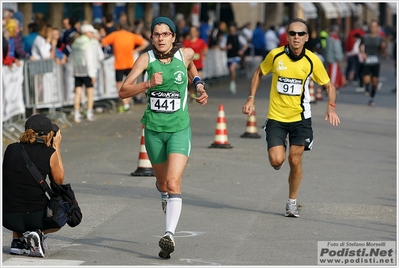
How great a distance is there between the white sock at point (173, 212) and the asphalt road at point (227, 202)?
0.24 m

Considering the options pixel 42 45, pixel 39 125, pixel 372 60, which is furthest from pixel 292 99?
pixel 372 60

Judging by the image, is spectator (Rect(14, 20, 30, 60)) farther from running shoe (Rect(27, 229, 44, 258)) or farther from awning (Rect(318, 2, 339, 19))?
awning (Rect(318, 2, 339, 19))

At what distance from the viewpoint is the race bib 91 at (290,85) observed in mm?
A: 9359

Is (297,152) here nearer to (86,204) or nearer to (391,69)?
(86,204)

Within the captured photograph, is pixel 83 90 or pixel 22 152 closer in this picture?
pixel 22 152

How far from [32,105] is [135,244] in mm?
9610

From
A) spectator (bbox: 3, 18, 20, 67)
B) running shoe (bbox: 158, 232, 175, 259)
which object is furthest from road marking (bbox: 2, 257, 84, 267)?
spectator (bbox: 3, 18, 20, 67)

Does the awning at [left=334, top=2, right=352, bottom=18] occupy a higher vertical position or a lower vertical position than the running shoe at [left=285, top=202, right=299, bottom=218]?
lower

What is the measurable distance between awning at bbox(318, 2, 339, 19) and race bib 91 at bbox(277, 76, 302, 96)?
39.9 m

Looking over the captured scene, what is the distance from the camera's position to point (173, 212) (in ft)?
24.8

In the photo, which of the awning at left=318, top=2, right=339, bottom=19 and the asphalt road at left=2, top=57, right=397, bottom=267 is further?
the awning at left=318, top=2, right=339, bottom=19

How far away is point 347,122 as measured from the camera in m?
19.5

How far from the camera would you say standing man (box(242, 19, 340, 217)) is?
933 cm

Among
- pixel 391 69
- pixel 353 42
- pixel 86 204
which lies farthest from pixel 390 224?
pixel 391 69
